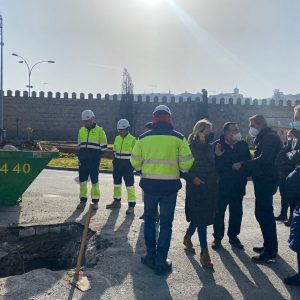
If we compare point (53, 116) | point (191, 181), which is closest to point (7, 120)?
point (53, 116)

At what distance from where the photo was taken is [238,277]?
15.4ft

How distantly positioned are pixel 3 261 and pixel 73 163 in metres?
11.3

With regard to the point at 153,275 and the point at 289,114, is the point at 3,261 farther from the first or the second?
the point at 289,114

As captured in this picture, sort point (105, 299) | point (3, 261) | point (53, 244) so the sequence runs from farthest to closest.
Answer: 1. point (53, 244)
2. point (3, 261)
3. point (105, 299)

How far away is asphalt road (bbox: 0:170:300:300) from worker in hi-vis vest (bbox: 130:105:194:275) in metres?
0.36

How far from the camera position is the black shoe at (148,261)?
485cm

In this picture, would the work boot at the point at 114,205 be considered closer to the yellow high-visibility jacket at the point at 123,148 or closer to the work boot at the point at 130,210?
the work boot at the point at 130,210

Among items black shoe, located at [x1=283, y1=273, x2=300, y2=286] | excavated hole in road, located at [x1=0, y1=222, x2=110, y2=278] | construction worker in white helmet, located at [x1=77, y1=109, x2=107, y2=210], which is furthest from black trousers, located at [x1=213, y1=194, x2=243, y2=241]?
construction worker in white helmet, located at [x1=77, y1=109, x2=107, y2=210]

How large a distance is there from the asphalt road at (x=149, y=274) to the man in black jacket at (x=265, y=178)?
0.25m

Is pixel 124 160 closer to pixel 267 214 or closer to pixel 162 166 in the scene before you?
pixel 162 166

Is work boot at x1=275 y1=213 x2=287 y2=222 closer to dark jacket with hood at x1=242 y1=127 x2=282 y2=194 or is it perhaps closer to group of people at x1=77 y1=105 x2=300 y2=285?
group of people at x1=77 y1=105 x2=300 y2=285

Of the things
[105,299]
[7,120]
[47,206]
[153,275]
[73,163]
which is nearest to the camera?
[105,299]

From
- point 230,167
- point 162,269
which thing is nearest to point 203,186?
point 230,167

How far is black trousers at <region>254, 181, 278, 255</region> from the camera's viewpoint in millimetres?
5230
